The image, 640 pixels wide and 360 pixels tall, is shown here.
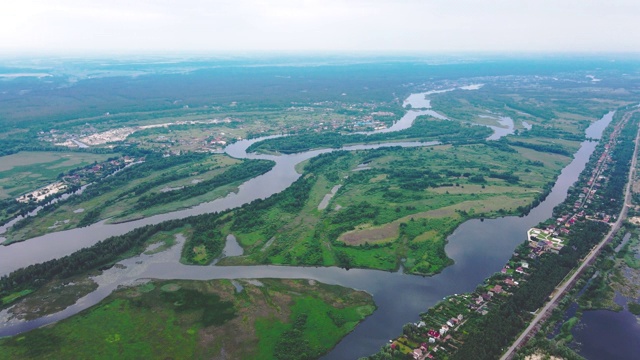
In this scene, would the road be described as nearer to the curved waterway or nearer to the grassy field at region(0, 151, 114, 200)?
the curved waterway

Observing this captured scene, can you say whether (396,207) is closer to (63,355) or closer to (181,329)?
(181,329)

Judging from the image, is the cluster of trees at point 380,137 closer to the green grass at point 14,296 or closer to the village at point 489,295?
the village at point 489,295

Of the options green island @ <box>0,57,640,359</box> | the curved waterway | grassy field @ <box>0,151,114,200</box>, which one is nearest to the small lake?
green island @ <box>0,57,640,359</box>

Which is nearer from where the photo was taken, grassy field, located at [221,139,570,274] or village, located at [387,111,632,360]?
village, located at [387,111,632,360]

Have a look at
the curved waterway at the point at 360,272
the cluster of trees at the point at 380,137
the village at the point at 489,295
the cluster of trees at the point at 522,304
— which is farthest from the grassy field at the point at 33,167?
the cluster of trees at the point at 522,304

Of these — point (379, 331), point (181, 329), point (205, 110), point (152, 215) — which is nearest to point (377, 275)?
point (379, 331)

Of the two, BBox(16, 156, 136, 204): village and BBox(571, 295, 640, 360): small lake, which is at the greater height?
BBox(16, 156, 136, 204): village

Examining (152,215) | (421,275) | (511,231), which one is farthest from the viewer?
(152,215)
